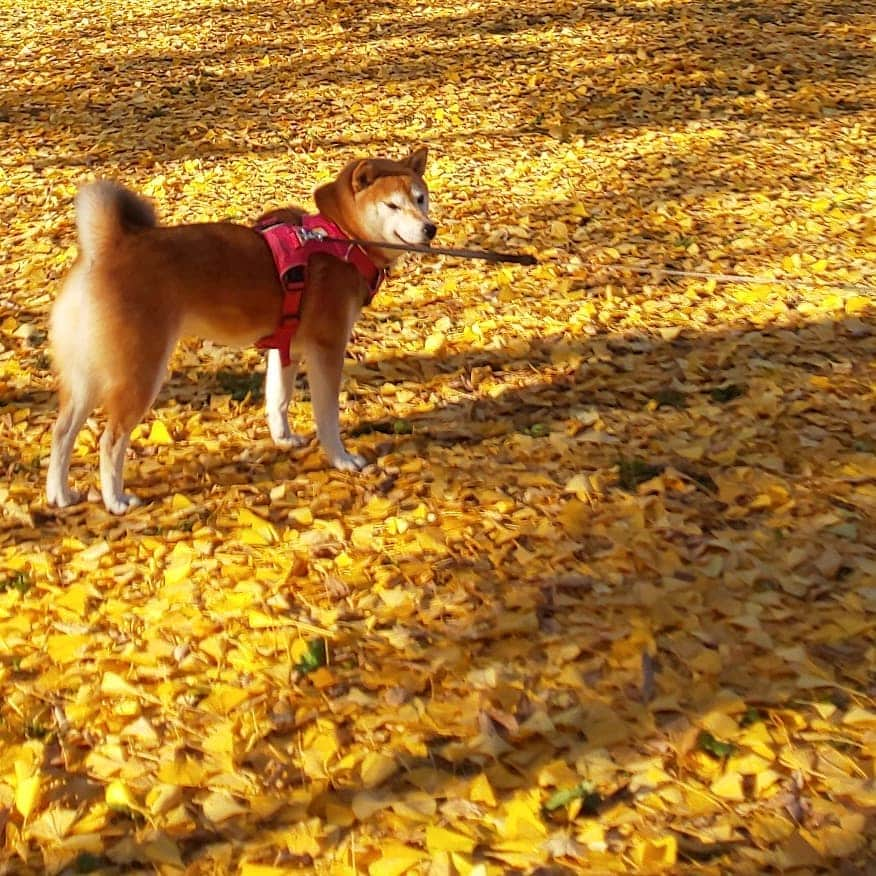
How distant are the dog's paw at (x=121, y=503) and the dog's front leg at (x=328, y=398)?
0.94 m

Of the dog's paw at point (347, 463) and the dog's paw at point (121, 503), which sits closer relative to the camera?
the dog's paw at point (121, 503)

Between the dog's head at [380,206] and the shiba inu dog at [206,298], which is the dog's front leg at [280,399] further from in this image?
the dog's head at [380,206]

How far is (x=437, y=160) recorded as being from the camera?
923cm

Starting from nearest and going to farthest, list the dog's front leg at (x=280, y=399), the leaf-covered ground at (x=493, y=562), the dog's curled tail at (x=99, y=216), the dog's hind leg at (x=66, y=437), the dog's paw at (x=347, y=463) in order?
1. the leaf-covered ground at (x=493, y=562)
2. the dog's curled tail at (x=99, y=216)
3. the dog's hind leg at (x=66, y=437)
4. the dog's paw at (x=347, y=463)
5. the dog's front leg at (x=280, y=399)

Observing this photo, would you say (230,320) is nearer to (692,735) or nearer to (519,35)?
(692,735)

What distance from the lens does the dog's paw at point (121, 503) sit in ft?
14.4

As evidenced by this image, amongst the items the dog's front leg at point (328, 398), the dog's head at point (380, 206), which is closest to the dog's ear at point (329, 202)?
the dog's head at point (380, 206)

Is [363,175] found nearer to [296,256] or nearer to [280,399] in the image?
[296,256]

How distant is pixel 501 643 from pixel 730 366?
295 centimetres

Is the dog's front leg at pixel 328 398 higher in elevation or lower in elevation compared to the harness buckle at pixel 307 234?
lower

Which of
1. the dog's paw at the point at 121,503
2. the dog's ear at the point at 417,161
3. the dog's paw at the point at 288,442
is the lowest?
the dog's paw at the point at 288,442

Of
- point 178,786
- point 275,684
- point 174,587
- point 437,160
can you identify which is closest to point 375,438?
point 174,587

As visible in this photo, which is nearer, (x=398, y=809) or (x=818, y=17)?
(x=398, y=809)

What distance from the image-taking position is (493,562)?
4020 millimetres
